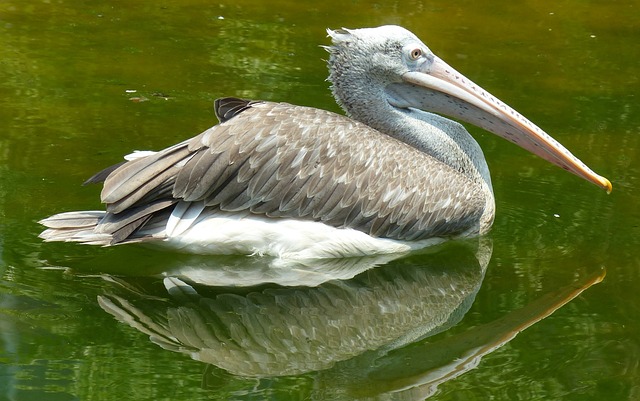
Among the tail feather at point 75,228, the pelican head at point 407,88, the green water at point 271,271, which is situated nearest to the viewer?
the green water at point 271,271

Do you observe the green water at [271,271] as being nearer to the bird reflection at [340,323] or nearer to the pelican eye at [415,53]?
the bird reflection at [340,323]

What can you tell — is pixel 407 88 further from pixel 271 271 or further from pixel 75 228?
pixel 75 228

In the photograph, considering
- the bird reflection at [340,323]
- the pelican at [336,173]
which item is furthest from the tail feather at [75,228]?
the bird reflection at [340,323]

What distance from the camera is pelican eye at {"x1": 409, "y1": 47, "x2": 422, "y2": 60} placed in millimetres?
6371

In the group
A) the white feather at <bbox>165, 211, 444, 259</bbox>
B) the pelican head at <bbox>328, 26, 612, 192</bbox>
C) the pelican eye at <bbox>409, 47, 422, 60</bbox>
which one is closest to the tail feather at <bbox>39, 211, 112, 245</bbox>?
the white feather at <bbox>165, 211, 444, 259</bbox>

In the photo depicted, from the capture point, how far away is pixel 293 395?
4480 mm

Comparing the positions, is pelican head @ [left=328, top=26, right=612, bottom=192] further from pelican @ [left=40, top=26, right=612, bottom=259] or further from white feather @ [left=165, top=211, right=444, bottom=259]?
white feather @ [left=165, top=211, right=444, bottom=259]

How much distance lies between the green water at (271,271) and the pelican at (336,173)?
17 centimetres

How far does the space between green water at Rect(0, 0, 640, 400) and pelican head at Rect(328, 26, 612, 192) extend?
1.65 ft

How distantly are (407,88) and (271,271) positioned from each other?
1524mm

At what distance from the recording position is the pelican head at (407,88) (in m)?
6.34

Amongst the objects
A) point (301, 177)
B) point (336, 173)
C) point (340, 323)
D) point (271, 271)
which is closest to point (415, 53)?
point (336, 173)

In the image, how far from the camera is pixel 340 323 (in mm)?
5270

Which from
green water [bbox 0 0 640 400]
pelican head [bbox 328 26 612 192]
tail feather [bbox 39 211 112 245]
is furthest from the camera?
pelican head [bbox 328 26 612 192]
